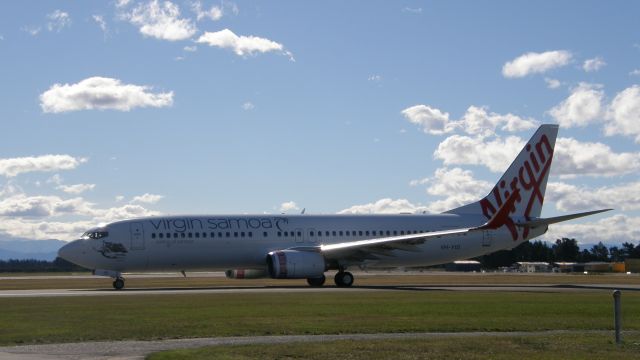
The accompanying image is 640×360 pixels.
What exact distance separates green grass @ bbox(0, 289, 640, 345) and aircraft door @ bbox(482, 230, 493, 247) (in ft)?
52.4

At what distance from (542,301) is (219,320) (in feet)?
40.7

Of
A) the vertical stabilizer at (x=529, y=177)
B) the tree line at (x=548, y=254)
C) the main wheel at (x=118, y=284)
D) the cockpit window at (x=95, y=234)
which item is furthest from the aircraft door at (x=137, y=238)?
the tree line at (x=548, y=254)

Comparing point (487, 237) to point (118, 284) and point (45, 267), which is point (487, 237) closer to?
point (118, 284)

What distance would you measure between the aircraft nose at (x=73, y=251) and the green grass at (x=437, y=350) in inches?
1163

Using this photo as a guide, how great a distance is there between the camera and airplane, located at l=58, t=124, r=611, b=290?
45.3m

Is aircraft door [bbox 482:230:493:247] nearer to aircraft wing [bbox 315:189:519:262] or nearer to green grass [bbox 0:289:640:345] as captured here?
aircraft wing [bbox 315:189:519:262]

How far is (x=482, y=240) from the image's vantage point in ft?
167

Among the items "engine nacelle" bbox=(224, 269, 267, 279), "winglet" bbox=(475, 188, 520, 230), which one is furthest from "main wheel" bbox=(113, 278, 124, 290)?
"winglet" bbox=(475, 188, 520, 230)

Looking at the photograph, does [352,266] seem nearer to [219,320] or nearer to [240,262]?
[240,262]

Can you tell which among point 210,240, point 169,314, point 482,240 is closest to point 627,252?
point 482,240

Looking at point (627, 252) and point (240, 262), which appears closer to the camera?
point (240, 262)

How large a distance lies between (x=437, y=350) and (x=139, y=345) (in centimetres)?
581

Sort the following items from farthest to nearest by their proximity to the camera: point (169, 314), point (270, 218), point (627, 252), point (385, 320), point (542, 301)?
point (627, 252)
point (270, 218)
point (542, 301)
point (169, 314)
point (385, 320)

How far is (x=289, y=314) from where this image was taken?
25359 mm
